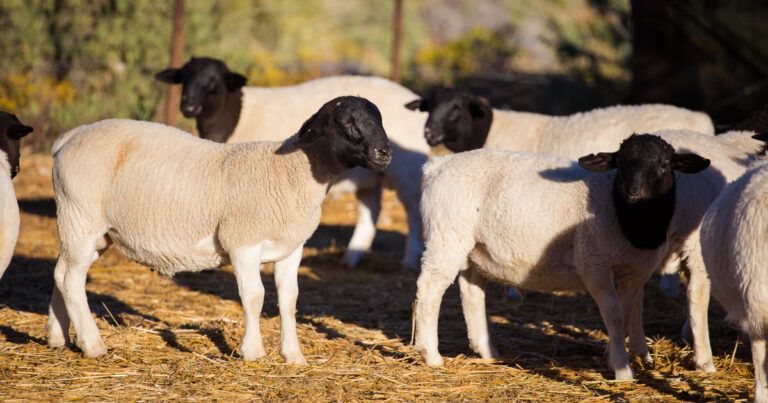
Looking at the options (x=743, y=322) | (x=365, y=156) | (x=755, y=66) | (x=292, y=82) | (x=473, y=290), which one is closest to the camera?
(x=743, y=322)

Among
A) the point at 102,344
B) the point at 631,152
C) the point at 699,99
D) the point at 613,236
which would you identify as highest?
the point at 699,99

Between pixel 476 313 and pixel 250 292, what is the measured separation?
1.69m

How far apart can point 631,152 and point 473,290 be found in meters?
1.56

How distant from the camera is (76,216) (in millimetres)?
6523

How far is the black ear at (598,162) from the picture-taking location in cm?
632

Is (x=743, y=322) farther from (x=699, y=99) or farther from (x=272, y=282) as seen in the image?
(x=699, y=99)

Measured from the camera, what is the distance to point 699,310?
673 centimetres

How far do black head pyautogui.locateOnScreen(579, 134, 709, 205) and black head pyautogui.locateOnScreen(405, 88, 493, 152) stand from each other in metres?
3.62

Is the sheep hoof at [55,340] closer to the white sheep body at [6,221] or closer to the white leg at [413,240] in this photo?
the white sheep body at [6,221]

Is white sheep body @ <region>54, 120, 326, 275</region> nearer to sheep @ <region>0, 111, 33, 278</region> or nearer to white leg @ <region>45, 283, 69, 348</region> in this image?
sheep @ <region>0, 111, 33, 278</region>

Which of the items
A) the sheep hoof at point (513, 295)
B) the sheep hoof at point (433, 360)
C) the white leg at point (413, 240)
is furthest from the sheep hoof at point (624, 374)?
the white leg at point (413, 240)

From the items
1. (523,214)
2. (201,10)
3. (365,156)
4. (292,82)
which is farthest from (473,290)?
(201,10)

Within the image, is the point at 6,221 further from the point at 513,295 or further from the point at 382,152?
the point at 513,295

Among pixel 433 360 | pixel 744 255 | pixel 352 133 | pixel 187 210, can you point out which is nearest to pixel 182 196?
pixel 187 210
